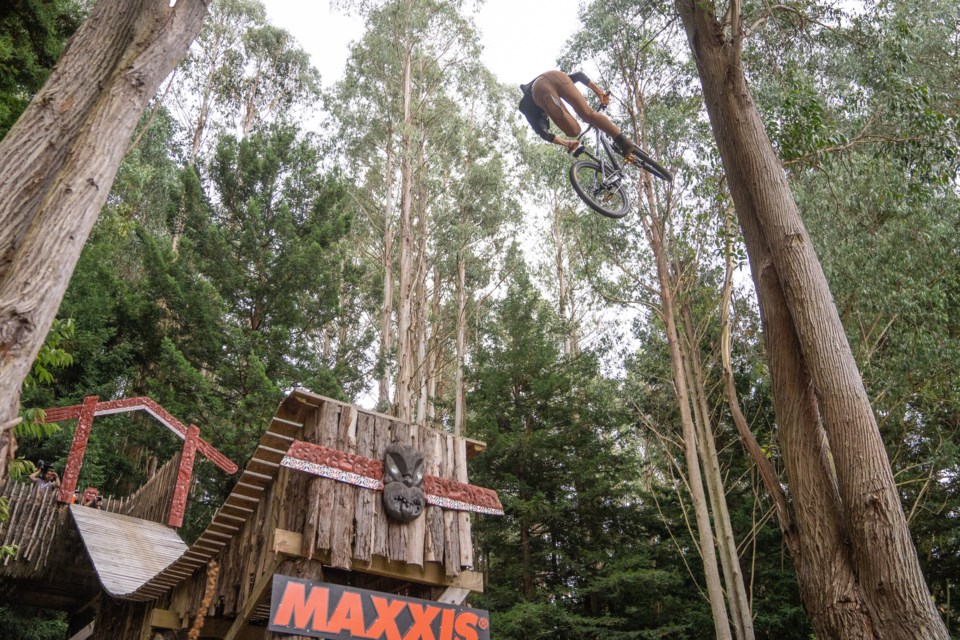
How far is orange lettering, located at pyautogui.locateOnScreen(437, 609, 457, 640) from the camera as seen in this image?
457 centimetres

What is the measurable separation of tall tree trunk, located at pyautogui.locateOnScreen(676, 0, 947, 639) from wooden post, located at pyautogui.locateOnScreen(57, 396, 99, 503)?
8.32 meters

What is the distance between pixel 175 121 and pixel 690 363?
18.8 metres

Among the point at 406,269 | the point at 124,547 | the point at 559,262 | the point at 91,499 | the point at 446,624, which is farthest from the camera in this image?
the point at 559,262

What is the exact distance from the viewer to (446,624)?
4613mm

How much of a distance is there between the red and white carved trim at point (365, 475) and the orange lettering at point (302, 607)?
701 millimetres

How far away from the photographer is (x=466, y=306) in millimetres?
21172

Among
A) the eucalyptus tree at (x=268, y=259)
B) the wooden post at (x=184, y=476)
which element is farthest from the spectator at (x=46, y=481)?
the eucalyptus tree at (x=268, y=259)

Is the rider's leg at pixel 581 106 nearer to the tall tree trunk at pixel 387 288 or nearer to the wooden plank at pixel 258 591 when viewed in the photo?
the wooden plank at pixel 258 591

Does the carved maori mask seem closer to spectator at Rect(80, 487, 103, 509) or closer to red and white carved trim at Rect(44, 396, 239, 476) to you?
red and white carved trim at Rect(44, 396, 239, 476)

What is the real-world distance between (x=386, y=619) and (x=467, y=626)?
2.04 ft

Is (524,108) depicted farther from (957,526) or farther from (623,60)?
(957,526)

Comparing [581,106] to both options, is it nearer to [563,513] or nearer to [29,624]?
[563,513]

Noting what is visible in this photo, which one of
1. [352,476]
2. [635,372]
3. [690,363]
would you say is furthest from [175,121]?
[352,476]

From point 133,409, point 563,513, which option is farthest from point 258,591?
point 563,513
